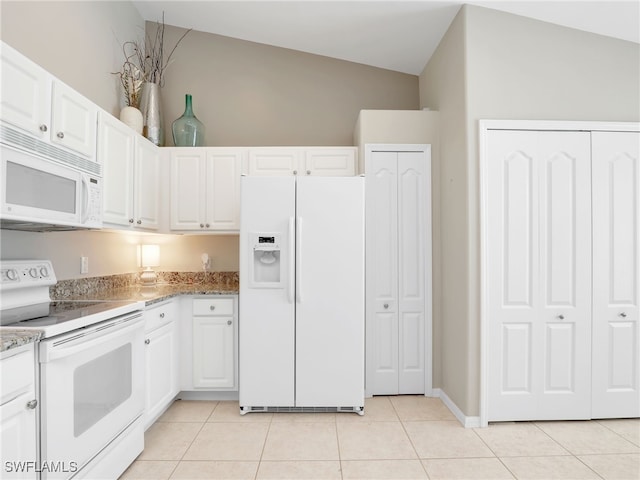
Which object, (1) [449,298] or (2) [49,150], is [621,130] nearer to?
(1) [449,298]

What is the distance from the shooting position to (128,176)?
8.88 ft

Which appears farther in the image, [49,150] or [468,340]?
[468,340]

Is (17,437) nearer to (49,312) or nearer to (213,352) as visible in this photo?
(49,312)

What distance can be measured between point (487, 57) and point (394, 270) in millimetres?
1707

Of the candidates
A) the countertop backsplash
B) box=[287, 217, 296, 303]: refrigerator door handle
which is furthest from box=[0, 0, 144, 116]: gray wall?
box=[287, 217, 296, 303]: refrigerator door handle

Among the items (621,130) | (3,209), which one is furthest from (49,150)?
(621,130)

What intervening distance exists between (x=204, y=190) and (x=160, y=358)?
143 cm

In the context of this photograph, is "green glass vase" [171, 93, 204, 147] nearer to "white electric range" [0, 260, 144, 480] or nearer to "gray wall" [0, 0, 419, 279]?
"gray wall" [0, 0, 419, 279]

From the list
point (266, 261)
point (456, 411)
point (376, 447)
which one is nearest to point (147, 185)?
point (266, 261)

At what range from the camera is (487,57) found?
2621 mm

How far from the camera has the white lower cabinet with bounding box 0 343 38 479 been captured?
1263mm

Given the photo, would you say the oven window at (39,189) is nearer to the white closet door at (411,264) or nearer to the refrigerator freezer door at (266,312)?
the refrigerator freezer door at (266,312)

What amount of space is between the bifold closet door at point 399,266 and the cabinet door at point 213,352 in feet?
3.84

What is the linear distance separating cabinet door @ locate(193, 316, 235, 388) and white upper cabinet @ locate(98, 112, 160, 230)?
3.04 ft
